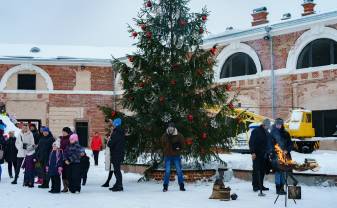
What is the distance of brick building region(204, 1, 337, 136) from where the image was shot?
24.2 metres

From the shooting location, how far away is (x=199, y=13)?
14625 millimetres

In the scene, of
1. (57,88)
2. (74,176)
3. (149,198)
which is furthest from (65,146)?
(57,88)

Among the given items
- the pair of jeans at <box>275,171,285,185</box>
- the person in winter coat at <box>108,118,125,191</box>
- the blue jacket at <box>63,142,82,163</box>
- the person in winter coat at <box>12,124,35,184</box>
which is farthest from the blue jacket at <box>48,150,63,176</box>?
the pair of jeans at <box>275,171,285,185</box>

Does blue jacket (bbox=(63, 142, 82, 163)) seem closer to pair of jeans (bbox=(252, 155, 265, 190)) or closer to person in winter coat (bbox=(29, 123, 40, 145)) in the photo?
person in winter coat (bbox=(29, 123, 40, 145))

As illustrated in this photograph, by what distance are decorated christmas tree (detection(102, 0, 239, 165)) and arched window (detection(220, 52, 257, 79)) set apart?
43.6 ft

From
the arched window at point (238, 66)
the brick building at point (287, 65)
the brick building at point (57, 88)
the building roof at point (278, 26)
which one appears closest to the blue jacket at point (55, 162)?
the brick building at point (287, 65)

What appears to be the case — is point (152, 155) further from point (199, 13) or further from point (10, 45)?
point (10, 45)

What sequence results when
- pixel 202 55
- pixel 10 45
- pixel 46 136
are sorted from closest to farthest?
pixel 46 136 → pixel 202 55 → pixel 10 45

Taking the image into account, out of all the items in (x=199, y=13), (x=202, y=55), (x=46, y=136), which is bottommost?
(x=46, y=136)

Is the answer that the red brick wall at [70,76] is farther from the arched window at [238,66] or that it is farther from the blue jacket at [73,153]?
the blue jacket at [73,153]

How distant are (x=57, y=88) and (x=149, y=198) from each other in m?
26.0

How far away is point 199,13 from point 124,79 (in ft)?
9.47

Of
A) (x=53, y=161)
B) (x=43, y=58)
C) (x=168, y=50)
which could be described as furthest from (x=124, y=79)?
(x=43, y=58)

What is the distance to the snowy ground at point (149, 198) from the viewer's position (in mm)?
9695
